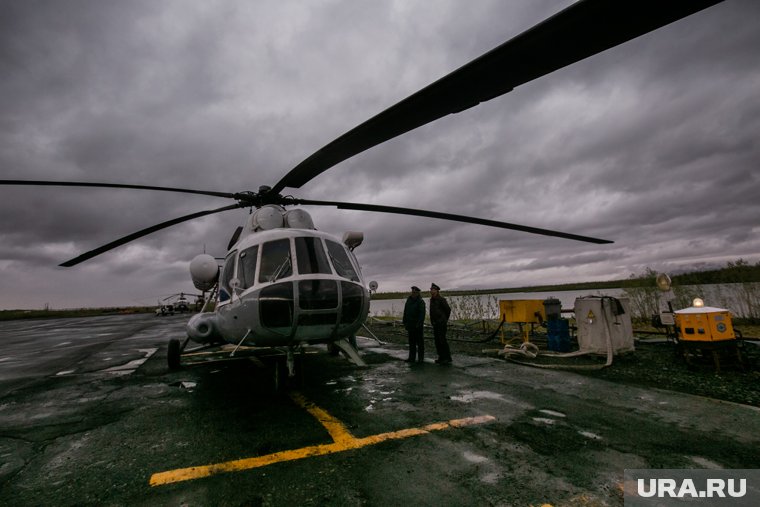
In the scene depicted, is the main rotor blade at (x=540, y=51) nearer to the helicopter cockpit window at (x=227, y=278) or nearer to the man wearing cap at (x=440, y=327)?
the helicopter cockpit window at (x=227, y=278)

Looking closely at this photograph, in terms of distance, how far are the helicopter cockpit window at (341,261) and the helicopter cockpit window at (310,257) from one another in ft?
0.65

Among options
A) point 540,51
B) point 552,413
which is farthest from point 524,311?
point 540,51

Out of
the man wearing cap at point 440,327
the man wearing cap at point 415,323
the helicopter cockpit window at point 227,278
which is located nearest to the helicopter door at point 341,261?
the helicopter cockpit window at point 227,278

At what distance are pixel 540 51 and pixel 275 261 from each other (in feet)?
14.1

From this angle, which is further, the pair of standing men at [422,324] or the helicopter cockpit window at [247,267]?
the pair of standing men at [422,324]

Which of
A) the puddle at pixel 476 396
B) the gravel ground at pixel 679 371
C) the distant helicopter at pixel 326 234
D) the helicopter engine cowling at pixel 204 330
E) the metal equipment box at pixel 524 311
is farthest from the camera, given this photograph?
the metal equipment box at pixel 524 311

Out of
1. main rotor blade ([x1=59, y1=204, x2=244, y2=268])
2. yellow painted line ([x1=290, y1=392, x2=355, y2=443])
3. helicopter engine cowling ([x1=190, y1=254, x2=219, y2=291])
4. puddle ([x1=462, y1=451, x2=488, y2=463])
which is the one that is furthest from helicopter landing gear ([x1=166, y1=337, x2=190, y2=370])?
puddle ([x1=462, y1=451, x2=488, y2=463])

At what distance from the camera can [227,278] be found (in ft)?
20.3

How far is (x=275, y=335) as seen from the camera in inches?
188

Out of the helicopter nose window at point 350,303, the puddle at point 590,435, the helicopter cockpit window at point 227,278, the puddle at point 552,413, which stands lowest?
the puddle at point 590,435

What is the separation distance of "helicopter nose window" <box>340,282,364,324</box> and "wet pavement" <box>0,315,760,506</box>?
1.25 metres

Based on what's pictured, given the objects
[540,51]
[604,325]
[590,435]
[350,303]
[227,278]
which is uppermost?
[540,51]

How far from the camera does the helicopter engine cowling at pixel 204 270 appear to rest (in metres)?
8.36

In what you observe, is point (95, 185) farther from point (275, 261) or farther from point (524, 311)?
point (524, 311)
